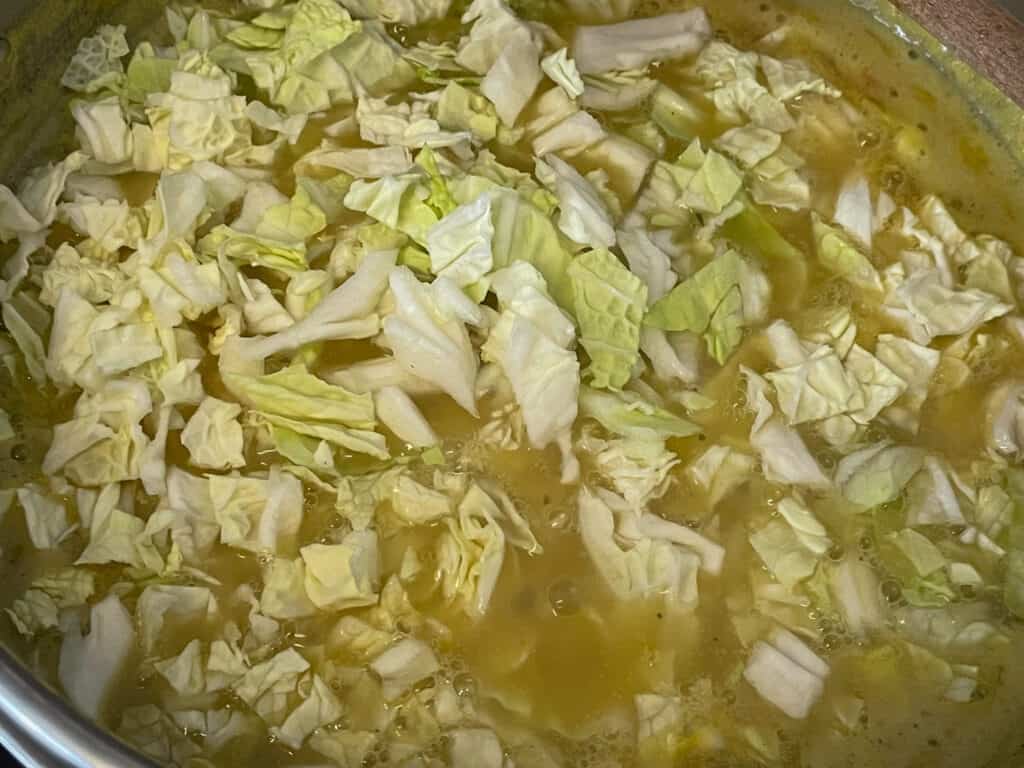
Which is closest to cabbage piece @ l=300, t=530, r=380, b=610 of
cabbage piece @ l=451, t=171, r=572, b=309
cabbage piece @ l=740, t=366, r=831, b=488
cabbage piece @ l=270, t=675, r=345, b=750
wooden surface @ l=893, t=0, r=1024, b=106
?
cabbage piece @ l=270, t=675, r=345, b=750

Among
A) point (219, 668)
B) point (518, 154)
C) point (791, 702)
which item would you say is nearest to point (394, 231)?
point (518, 154)

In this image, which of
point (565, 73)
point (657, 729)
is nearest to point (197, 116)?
point (565, 73)

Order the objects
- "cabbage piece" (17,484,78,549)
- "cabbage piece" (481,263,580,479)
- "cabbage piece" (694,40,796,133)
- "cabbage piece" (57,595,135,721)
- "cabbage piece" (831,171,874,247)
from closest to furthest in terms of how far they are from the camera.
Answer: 1. "cabbage piece" (57,595,135,721)
2. "cabbage piece" (17,484,78,549)
3. "cabbage piece" (481,263,580,479)
4. "cabbage piece" (831,171,874,247)
5. "cabbage piece" (694,40,796,133)

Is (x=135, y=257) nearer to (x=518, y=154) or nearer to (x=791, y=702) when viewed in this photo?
(x=518, y=154)

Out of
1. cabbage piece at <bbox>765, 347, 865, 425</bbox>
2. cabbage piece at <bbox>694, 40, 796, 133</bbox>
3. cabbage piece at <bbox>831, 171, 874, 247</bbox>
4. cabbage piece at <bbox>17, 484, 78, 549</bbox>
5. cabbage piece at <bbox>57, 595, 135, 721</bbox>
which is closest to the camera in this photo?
cabbage piece at <bbox>57, 595, 135, 721</bbox>

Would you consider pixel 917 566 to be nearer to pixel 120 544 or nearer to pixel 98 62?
pixel 120 544

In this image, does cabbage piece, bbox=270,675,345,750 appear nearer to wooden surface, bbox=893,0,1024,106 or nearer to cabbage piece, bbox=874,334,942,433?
cabbage piece, bbox=874,334,942,433

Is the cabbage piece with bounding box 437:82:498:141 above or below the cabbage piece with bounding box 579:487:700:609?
above
